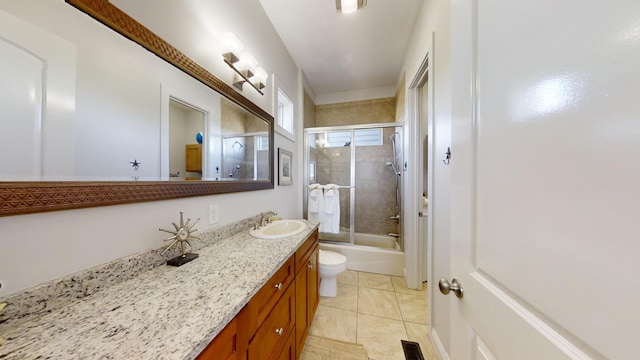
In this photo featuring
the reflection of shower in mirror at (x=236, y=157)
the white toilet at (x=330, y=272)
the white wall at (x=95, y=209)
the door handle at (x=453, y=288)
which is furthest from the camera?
the white toilet at (x=330, y=272)

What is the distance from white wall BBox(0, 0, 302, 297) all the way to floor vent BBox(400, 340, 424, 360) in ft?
5.23

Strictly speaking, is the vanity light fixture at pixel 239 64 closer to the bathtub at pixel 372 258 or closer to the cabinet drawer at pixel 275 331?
the cabinet drawer at pixel 275 331

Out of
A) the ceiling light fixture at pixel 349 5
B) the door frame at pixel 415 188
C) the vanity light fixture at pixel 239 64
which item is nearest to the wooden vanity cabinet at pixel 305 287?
the door frame at pixel 415 188

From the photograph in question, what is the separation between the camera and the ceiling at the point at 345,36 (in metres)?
1.74

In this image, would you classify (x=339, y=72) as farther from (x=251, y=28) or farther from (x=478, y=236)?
(x=478, y=236)

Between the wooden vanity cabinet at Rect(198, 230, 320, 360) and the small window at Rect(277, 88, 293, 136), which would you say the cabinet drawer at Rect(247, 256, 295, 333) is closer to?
the wooden vanity cabinet at Rect(198, 230, 320, 360)

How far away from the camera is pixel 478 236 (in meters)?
0.58

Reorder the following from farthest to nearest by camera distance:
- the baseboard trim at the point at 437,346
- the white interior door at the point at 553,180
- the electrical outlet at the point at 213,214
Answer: the baseboard trim at the point at 437,346
the electrical outlet at the point at 213,214
the white interior door at the point at 553,180

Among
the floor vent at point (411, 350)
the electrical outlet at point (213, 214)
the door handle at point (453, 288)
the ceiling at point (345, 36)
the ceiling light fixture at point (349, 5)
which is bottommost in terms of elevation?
the floor vent at point (411, 350)

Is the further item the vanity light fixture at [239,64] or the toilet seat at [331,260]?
the toilet seat at [331,260]

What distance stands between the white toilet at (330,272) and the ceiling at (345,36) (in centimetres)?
231

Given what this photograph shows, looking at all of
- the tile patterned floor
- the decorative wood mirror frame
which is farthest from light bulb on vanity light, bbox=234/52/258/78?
the tile patterned floor

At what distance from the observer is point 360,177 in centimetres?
304

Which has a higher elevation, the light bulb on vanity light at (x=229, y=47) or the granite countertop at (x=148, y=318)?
the light bulb on vanity light at (x=229, y=47)
